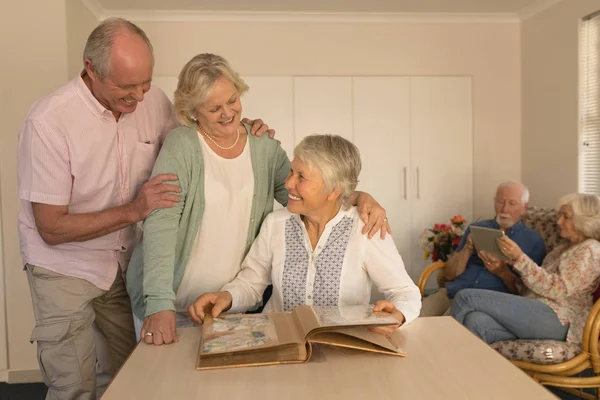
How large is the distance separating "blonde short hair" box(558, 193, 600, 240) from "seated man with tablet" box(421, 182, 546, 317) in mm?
449

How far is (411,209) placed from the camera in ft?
18.5

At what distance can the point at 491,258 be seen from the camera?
3.62m

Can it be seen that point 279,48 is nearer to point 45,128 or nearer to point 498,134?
point 498,134

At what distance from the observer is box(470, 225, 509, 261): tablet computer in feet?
11.2

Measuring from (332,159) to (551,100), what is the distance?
387cm

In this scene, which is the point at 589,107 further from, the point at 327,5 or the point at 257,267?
the point at 257,267

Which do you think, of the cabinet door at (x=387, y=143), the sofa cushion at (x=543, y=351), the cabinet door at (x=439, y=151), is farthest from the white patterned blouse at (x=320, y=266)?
the cabinet door at (x=439, y=151)

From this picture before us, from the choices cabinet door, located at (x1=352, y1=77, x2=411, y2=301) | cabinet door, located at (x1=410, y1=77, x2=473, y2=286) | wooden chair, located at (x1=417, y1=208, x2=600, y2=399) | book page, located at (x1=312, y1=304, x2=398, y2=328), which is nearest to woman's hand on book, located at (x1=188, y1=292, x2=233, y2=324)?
book page, located at (x1=312, y1=304, x2=398, y2=328)

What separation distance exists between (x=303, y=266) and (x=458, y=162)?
405 centimetres

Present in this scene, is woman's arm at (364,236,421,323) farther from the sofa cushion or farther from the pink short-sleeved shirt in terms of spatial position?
the sofa cushion

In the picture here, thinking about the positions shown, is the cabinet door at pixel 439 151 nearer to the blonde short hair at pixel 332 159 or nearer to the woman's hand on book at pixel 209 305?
the blonde short hair at pixel 332 159

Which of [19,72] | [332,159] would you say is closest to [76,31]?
[19,72]

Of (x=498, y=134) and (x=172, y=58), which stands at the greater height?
(x=172, y=58)

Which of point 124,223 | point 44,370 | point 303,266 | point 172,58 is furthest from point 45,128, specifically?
point 172,58
